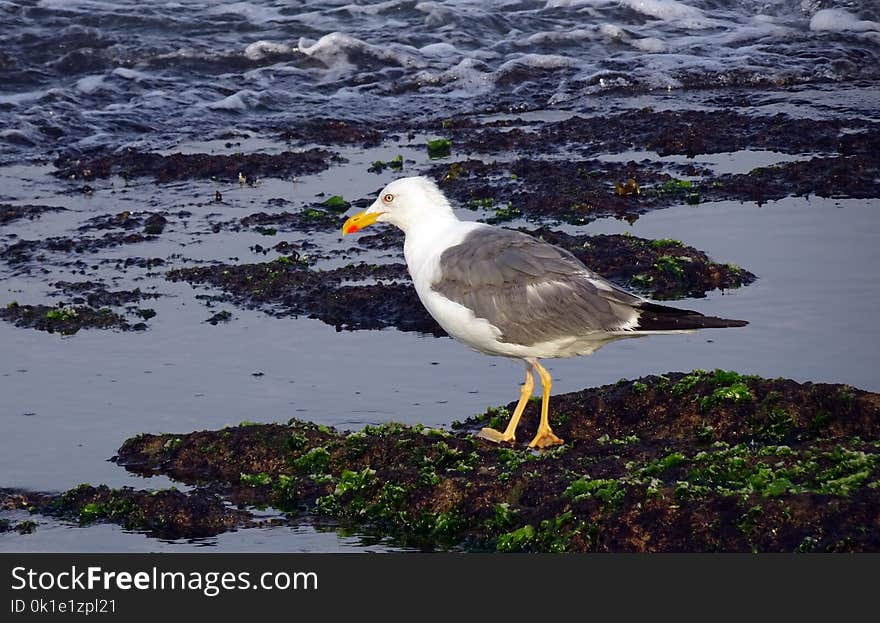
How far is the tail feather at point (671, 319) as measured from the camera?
298 inches

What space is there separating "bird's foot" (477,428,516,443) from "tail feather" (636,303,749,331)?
926 millimetres

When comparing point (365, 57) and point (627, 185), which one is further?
point (365, 57)

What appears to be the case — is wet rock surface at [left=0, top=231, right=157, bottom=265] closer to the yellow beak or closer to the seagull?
the yellow beak

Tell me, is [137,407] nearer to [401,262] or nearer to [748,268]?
[401,262]

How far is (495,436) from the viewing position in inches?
309

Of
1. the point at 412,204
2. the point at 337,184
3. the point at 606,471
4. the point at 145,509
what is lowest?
the point at 337,184

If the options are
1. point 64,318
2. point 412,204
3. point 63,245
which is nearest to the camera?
point 412,204

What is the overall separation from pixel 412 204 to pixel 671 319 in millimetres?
1977

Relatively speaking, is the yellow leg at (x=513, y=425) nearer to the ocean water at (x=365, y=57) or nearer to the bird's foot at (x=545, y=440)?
the bird's foot at (x=545, y=440)

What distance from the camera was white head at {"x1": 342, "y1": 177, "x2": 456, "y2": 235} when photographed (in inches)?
345

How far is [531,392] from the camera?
26.9 ft

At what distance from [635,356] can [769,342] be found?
88cm

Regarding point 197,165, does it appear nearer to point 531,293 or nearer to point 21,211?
point 21,211

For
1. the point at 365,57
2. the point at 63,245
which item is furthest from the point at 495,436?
the point at 365,57
